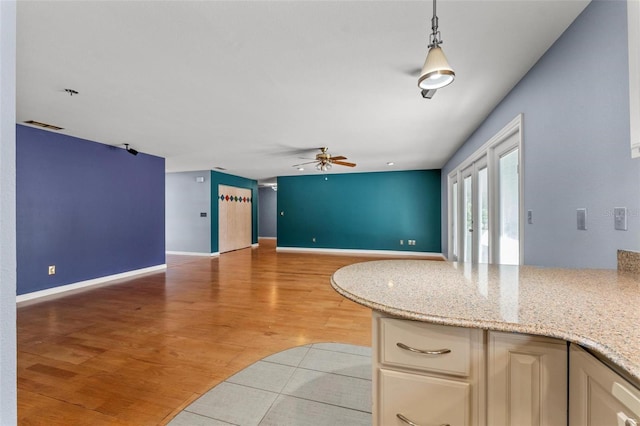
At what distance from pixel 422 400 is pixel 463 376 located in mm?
175

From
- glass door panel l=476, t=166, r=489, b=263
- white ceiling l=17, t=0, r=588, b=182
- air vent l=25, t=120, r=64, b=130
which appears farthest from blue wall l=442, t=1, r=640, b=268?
air vent l=25, t=120, r=64, b=130

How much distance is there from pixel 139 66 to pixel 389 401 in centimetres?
284

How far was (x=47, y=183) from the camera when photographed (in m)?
4.12

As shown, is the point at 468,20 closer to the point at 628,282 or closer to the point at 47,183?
the point at 628,282

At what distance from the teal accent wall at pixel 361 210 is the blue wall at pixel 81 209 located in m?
3.99

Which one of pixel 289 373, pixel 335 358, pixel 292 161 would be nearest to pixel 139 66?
pixel 289 373

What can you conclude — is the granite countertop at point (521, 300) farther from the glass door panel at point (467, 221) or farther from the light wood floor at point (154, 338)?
the glass door panel at point (467, 221)

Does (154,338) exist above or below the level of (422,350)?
below

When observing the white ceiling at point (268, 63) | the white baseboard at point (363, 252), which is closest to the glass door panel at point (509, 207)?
the white ceiling at point (268, 63)

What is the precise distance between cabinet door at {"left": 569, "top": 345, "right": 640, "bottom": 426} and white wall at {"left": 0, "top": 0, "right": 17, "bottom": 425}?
1.42 meters

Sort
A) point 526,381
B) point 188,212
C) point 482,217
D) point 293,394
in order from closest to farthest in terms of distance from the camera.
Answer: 1. point 526,381
2. point 293,394
3. point 482,217
4. point 188,212

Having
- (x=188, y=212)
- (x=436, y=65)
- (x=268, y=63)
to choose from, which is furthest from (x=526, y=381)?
(x=188, y=212)

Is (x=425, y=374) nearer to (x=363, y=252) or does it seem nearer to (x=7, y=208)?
(x=7, y=208)

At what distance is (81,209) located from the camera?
4570 millimetres
